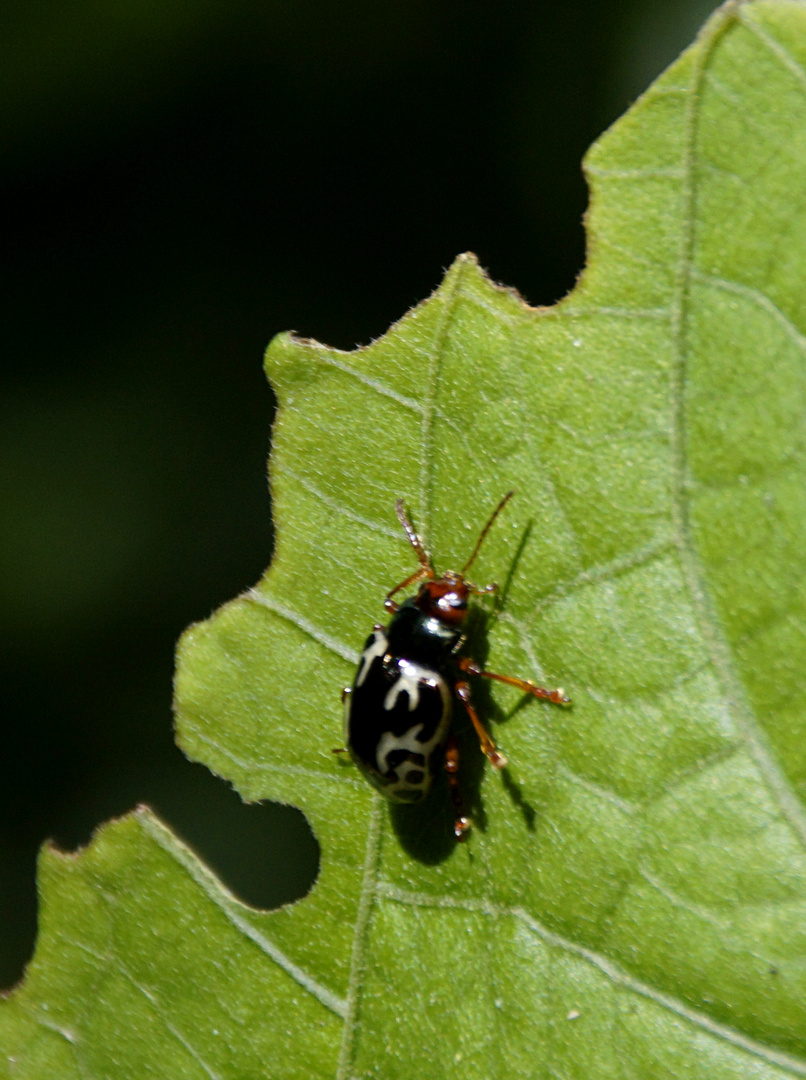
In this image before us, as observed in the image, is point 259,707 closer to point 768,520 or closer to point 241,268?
point 768,520

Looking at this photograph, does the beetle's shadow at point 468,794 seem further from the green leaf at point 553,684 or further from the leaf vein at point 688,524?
the leaf vein at point 688,524

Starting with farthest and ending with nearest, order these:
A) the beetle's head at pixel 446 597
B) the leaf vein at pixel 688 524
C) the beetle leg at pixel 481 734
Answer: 1. the beetle's head at pixel 446 597
2. the beetle leg at pixel 481 734
3. the leaf vein at pixel 688 524

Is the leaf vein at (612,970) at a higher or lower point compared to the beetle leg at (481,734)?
lower

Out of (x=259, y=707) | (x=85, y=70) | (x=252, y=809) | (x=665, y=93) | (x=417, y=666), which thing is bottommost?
(x=252, y=809)

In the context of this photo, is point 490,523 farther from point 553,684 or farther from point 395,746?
point 395,746

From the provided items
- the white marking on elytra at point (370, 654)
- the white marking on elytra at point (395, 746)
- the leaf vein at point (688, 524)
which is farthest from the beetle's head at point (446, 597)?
the leaf vein at point (688, 524)

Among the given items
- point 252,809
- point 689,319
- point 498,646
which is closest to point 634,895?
point 498,646

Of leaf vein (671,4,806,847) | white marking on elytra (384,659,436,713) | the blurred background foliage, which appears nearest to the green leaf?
leaf vein (671,4,806,847)
